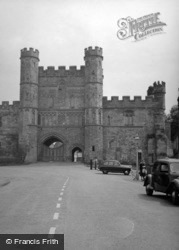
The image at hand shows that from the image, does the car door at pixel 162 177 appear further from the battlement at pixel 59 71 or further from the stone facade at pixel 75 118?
the battlement at pixel 59 71

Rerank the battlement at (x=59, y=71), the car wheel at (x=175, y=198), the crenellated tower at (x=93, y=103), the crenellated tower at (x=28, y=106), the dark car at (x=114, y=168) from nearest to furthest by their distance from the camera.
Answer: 1. the car wheel at (x=175, y=198)
2. the dark car at (x=114, y=168)
3. the crenellated tower at (x=93, y=103)
4. the crenellated tower at (x=28, y=106)
5. the battlement at (x=59, y=71)

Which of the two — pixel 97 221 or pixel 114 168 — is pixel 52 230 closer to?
pixel 97 221

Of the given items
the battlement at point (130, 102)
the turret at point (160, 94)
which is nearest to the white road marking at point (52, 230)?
the battlement at point (130, 102)

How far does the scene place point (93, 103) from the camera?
49.1 m

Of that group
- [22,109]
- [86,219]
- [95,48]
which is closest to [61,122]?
[22,109]

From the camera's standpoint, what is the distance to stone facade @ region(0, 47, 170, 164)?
49.2m

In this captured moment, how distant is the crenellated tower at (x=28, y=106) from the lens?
1924 inches

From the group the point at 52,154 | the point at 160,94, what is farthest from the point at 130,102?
the point at 52,154

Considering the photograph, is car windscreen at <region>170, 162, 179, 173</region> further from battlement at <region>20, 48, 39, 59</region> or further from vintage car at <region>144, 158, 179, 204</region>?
battlement at <region>20, 48, 39, 59</region>

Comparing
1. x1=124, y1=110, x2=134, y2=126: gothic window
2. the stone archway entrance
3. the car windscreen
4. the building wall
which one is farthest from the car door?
the building wall

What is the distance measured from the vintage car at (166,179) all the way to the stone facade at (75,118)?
1324 inches

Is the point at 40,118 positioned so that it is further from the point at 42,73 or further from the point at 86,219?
the point at 86,219

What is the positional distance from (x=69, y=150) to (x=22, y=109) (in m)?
8.64

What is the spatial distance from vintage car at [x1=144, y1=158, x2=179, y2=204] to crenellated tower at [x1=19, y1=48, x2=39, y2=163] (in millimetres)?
35021
